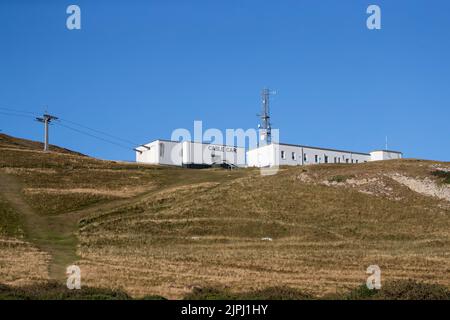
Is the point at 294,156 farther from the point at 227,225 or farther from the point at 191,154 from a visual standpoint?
the point at 227,225

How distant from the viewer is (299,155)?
105812mm

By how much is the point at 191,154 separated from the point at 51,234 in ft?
185

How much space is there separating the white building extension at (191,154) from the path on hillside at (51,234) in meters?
40.3

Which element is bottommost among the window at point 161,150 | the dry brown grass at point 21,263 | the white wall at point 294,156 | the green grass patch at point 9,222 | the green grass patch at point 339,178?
the dry brown grass at point 21,263

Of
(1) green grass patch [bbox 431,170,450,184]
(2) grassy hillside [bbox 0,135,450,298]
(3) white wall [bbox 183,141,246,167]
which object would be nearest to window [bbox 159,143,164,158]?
(3) white wall [bbox 183,141,246,167]

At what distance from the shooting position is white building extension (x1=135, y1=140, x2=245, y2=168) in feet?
361

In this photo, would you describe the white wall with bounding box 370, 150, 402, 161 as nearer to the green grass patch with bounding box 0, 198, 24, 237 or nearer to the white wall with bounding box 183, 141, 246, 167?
the white wall with bounding box 183, 141, 246, 167

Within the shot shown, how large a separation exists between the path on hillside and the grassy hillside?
0.09 m

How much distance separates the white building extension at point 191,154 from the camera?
A: 109938 mm

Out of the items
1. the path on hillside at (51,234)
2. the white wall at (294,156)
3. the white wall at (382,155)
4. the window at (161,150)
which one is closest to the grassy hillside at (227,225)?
the path on hillside at (51,234)

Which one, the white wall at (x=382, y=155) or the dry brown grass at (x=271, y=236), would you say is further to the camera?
the white wall at (x=382, y=155)

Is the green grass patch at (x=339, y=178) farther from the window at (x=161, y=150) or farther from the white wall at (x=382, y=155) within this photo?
the window at (x=161, y=150)

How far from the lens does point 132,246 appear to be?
170ft
